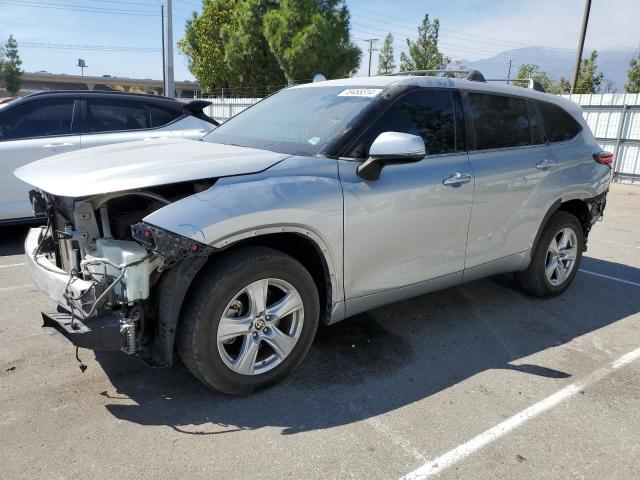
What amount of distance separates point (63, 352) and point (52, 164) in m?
1.28

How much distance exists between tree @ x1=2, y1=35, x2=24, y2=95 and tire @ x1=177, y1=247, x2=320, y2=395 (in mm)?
89784

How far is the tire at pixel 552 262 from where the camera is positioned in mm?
4715

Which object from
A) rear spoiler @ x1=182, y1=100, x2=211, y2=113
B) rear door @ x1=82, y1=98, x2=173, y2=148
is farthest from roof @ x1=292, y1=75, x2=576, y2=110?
rear door @ x1=82, y1=98, x2=173, y2=148

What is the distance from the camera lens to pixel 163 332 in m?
2.74

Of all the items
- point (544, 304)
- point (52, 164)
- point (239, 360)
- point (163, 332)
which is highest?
point (52, 164)

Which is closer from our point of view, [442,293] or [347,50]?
[442,293]

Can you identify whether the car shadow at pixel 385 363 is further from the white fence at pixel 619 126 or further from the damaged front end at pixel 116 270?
the white fence at pixel 619 126

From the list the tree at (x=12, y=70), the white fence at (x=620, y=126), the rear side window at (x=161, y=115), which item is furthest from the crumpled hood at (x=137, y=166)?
the tree at (x=12, y=70)

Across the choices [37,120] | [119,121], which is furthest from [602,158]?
[37,120]

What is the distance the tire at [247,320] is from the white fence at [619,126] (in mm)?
11360

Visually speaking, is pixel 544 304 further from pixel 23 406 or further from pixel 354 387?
pixel 23 406

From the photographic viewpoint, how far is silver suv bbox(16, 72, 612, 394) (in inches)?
106

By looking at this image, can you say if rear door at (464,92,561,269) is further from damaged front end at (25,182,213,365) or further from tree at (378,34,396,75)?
tree at (378,34,396,75)

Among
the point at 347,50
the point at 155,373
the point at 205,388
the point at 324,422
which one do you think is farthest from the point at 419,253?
the point at 347,50
